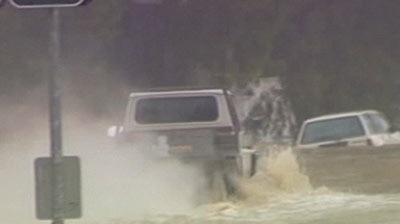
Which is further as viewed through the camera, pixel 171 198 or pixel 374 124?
pixel 374 124

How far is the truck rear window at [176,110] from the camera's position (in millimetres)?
19781

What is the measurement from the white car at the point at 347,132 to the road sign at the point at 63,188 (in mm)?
20915

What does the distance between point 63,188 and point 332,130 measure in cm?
2335

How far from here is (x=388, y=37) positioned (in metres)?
45.1

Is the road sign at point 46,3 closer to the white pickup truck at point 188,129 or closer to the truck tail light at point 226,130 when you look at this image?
the white pickup truck at point 188,129

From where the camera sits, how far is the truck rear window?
19781mm

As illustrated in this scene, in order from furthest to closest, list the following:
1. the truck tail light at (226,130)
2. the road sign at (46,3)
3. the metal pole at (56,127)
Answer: the truck tail light at (226,130) < the metal pole at (56,127) < the road sign at (46,3)

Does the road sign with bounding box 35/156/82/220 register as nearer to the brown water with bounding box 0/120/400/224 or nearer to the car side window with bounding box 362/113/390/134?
the brown water with bounding box 0/120/400/224

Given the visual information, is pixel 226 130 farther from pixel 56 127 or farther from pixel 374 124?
pixel 374 124

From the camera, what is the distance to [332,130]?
3153 centimetres

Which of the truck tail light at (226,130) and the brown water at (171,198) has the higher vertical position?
the truck tail light at (226,130)

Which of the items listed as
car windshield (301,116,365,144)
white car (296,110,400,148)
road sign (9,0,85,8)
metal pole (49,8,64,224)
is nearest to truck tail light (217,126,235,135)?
white car (296,110,400,148)

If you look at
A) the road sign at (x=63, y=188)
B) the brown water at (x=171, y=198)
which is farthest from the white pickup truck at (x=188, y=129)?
the road sign at (x=63, y=188)

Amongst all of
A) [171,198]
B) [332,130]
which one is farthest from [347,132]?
[171,198]
